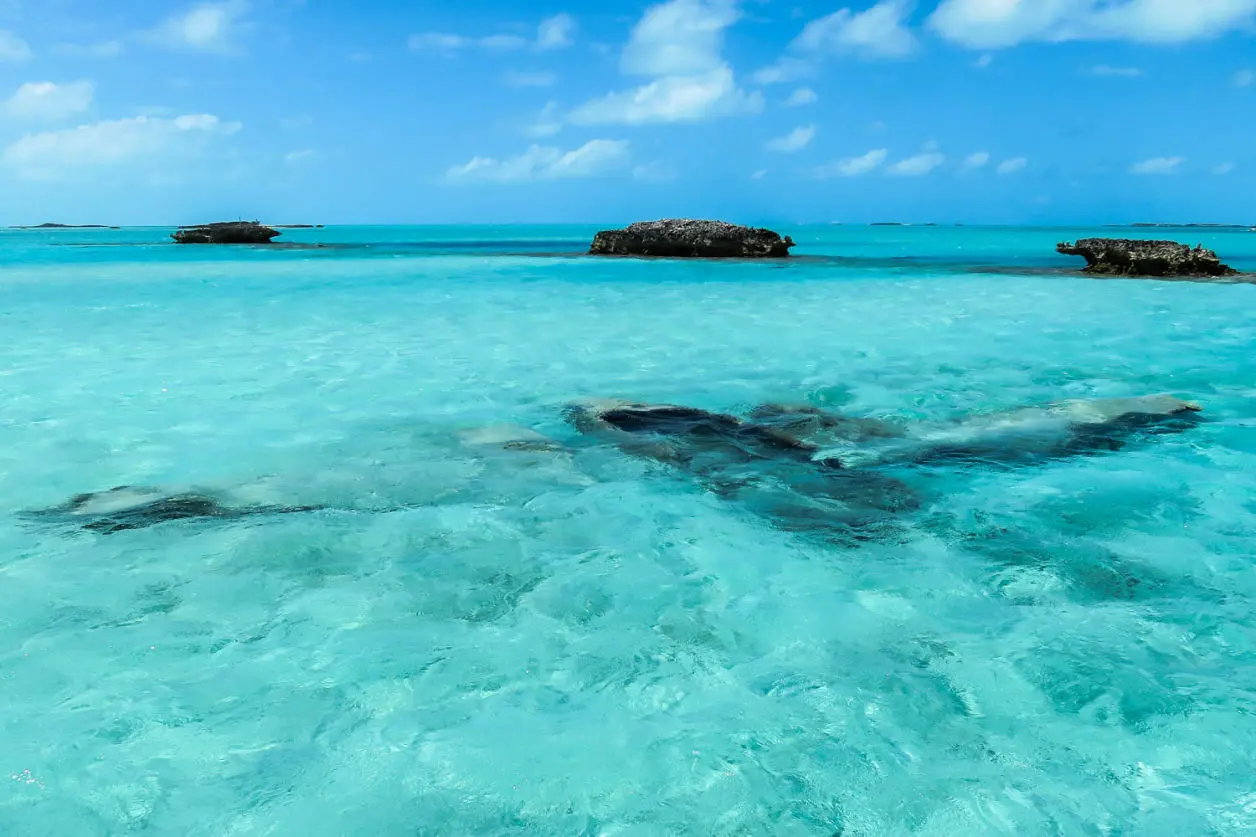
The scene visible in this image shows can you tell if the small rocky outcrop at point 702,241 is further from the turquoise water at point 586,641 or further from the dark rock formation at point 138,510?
the dark rock formation at point 138,510

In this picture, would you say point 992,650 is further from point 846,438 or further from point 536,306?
point 536,306

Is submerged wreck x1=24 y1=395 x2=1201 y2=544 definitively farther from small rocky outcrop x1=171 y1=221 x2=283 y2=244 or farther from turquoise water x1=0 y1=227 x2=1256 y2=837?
small rocky outcrop x1=171 y1=221 x2=283 y2=244

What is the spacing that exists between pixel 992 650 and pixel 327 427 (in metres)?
6.88

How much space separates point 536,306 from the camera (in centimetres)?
2227

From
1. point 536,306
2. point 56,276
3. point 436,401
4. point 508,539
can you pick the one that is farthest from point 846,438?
point 56,276

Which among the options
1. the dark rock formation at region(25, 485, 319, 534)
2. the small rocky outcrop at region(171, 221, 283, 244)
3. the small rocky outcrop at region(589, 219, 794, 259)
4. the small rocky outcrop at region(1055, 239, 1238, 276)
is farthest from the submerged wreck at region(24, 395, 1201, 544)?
the small rocky outcrop at region(171, 221, 283, 244)

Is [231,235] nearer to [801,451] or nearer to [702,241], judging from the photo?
[702,241]

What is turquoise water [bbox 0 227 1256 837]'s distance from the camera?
334cm

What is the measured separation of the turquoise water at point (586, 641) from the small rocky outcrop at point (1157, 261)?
81.3 ft

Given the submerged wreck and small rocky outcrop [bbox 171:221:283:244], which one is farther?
small rocky outcrop [bbox 171:221:283:244]

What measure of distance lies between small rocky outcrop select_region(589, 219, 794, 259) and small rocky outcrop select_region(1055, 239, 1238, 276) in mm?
17195

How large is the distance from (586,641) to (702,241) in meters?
42.9

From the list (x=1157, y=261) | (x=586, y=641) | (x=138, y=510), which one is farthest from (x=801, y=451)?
(x=1157, y=261)

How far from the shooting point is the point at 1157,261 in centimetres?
3127
